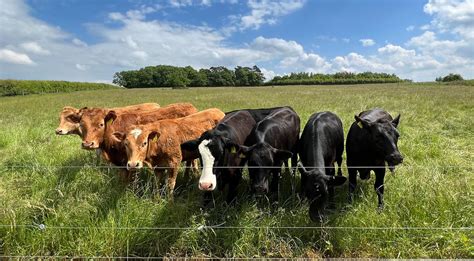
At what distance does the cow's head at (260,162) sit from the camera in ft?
17.0

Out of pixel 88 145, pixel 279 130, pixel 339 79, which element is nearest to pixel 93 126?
pixel 88 145

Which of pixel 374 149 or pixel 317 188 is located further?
pixel 374 149

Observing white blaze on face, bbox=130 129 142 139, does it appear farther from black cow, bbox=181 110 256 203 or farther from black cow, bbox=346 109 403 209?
black cow, bbox=346 109 403 209

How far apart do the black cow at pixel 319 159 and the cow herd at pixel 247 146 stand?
1cm

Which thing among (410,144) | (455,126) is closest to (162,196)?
(410,144)

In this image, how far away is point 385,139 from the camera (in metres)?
5.54

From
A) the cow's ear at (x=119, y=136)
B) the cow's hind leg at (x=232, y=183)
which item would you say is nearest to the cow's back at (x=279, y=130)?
the cow's hind leg at (x=232, y=183)

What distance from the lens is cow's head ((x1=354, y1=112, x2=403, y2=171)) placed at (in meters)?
5.38

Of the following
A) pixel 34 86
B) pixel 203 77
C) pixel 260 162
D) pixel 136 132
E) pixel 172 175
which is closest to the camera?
pixel 260 162

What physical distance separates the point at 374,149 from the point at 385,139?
406 millimetres

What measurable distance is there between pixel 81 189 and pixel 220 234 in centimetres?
251

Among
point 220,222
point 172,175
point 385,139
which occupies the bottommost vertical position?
point 220,222

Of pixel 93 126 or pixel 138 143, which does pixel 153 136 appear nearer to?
pixel 138 143

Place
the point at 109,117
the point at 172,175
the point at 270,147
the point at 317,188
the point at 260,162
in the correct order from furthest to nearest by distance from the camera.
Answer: the point at 109,117 → the point at 172,175 → the point at 270,147 → the point at 260,162 → the point at 317,188
